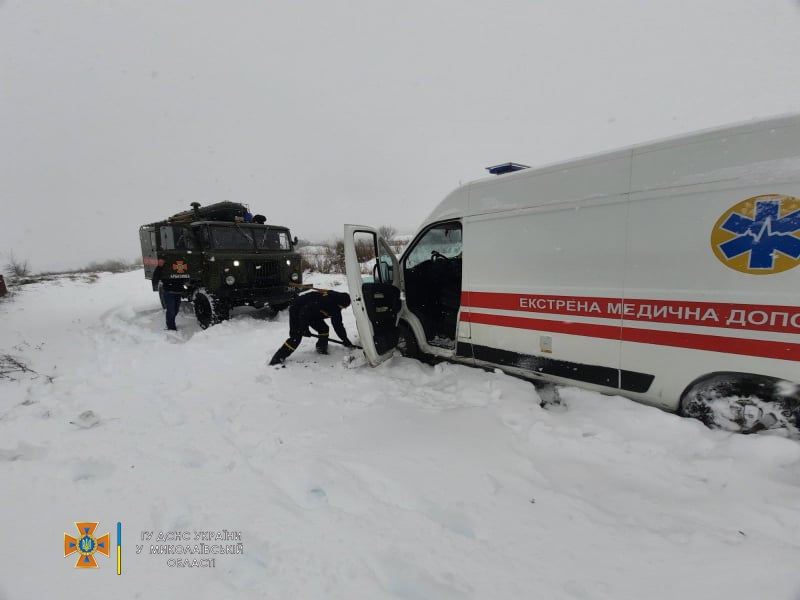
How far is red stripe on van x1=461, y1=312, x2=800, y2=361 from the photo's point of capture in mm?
2449

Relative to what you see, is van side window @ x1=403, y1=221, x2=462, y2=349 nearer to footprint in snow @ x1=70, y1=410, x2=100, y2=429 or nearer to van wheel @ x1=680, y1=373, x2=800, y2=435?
van wheel @ x1=680, y1=373, x2=800, y2=435

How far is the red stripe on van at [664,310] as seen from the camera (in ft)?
7.95

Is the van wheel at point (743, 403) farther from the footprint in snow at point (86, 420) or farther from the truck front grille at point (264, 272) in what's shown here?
the truck front grille at point (264, 272)

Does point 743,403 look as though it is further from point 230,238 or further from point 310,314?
point 230,238

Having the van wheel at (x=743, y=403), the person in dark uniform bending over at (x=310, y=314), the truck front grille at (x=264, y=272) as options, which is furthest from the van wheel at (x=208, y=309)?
the van wheel at (x=743, y=403)

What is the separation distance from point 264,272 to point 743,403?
831 centimetres

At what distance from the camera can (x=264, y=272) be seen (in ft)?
27.1

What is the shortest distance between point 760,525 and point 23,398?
6600 mm

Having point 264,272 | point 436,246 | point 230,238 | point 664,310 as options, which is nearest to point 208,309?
point 264,272

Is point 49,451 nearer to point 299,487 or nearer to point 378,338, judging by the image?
point 299,487

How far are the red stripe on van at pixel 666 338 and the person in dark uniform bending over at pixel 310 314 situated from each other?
240 cm

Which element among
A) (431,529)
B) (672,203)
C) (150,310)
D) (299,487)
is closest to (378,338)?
(299,487)

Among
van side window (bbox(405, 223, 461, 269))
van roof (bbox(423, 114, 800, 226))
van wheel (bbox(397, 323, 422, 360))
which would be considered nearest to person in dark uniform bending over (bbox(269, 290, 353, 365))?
van wheel (bbox(397, 323, 422, 360))

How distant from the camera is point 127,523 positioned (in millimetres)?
2129
